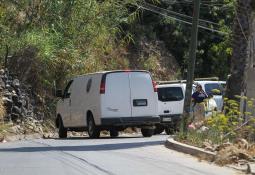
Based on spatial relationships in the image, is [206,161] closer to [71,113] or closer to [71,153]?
[71,153]

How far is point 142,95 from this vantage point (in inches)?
936

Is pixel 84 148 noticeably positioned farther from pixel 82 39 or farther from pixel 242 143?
pixel 82 39

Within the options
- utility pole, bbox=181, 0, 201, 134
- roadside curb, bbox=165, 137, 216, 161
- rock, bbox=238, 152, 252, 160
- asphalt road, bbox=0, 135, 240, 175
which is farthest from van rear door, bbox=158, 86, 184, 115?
rock, bbox=238, 152, 252, 160

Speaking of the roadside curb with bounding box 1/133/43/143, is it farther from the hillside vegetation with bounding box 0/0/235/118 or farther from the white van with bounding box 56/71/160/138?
the hillside vegetation with bounding box 0/0/235/118

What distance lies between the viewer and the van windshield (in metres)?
27.5

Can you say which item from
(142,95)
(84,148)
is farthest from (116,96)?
(84,148)

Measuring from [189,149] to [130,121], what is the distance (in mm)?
7054

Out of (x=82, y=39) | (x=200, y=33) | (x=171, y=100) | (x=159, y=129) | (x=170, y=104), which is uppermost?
(x=200, y=33)

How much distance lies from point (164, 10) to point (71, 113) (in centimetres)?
2000

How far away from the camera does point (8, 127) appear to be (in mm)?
25703

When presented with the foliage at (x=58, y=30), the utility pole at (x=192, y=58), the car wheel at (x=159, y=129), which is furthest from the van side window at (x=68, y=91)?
the utility pole at (x=192, y=58)

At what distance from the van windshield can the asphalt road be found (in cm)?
821

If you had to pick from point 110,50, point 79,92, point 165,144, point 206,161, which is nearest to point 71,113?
point 79,92

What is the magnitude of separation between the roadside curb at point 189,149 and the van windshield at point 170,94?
8.79m
